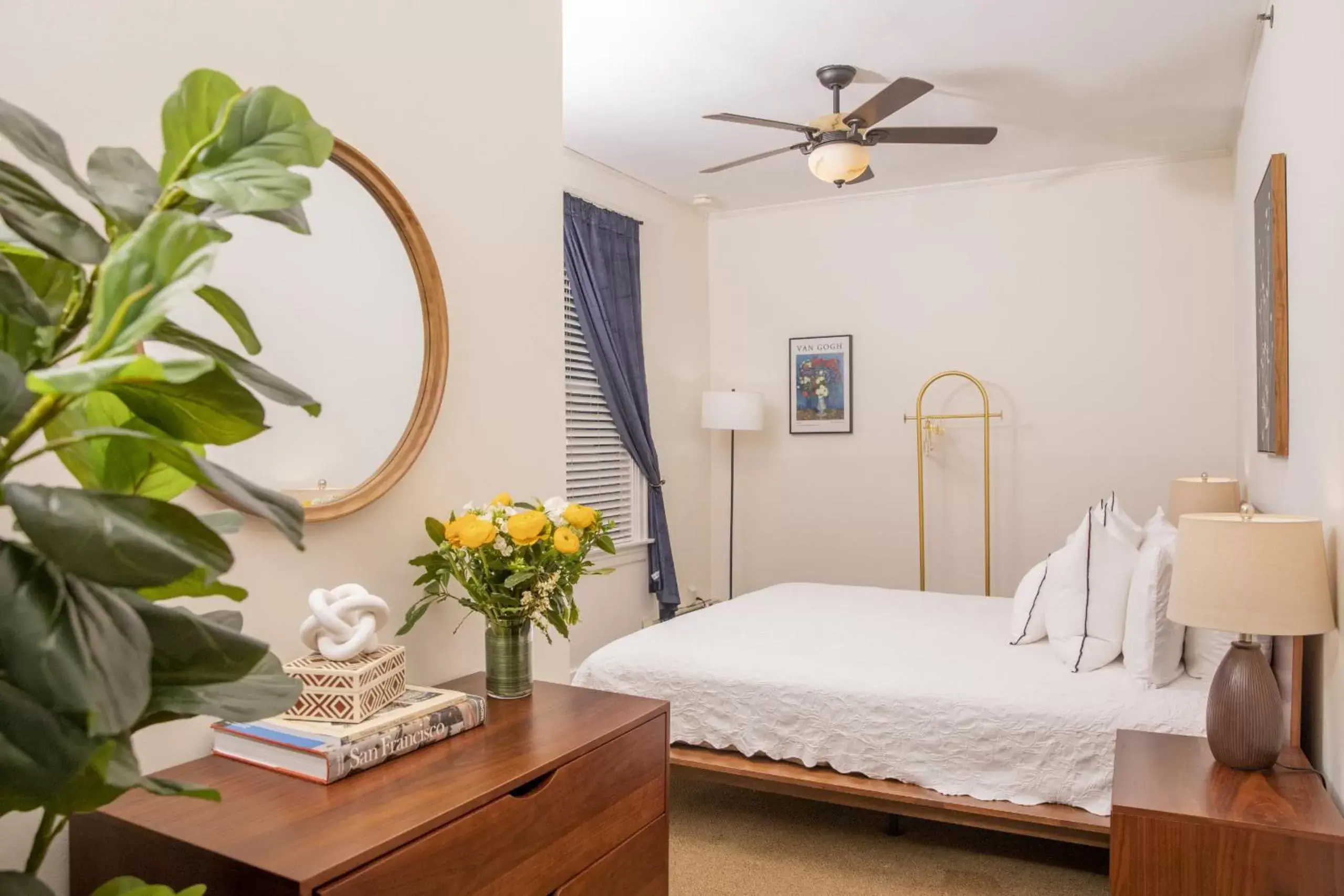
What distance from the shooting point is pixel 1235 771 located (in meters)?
1.98

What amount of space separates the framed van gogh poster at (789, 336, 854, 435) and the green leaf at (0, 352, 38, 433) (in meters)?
5.20

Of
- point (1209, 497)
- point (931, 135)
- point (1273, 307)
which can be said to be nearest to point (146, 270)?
point (1273, 307)

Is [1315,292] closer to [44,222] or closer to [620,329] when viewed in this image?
[44,222]

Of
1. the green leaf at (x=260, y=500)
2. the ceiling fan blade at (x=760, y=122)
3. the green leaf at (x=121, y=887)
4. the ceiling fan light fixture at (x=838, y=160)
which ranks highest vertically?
A: the ceiling fan blade at (x=760, y=122)

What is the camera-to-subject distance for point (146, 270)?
0.55m

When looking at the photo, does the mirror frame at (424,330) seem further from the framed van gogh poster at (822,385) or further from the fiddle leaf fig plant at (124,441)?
the framed van gogh poster at (822,385)

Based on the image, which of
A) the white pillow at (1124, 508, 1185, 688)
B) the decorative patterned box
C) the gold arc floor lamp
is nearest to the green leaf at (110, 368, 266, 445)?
the decorative patterned box

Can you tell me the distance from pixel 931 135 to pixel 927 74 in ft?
0.94

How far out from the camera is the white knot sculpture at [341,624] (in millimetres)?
1466

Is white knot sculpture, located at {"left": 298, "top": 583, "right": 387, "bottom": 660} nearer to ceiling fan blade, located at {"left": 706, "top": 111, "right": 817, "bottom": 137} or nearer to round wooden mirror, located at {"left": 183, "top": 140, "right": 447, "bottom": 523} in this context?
round wooden mirror, located at {"left": 183, "top": 140, "right": 447, "bottom": 523}

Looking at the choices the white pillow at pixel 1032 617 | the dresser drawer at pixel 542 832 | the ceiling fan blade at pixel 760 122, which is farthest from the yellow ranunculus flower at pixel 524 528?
the white pillow at pixel 1032 617

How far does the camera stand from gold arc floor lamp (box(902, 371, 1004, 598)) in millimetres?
5016

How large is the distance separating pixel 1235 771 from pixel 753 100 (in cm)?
308

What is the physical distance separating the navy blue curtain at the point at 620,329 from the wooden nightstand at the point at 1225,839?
337 centimetres
